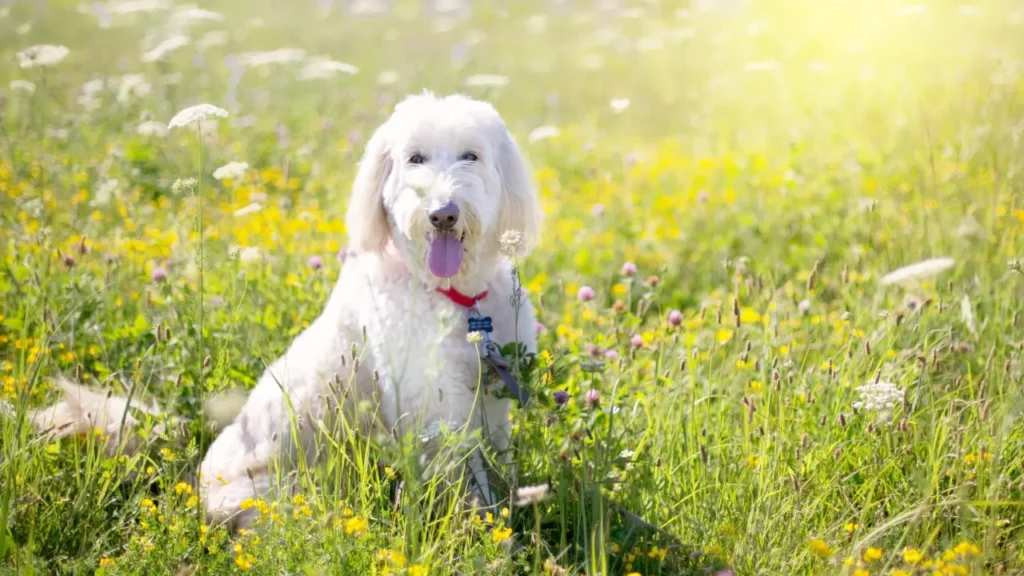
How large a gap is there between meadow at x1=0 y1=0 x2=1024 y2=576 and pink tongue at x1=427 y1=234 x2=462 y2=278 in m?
0.47

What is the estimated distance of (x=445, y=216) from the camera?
270 centimetres

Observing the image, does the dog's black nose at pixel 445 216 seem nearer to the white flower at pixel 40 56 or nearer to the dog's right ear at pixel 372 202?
the dog's right ear at pixel 372 202

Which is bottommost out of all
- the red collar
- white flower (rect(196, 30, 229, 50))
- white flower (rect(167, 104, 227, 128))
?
the red collar

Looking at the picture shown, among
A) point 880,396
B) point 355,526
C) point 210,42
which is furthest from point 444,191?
point 210,42

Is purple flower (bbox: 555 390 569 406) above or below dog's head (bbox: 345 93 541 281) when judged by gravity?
below

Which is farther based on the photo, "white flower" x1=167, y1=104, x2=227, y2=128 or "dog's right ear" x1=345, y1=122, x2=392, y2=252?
"dog's right ear" x1=345, y1=122, x2=392, y2=252

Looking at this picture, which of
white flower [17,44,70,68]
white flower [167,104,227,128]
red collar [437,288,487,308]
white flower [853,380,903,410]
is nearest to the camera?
white flower [167,104,227,128]

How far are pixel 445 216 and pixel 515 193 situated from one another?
19.6 inches

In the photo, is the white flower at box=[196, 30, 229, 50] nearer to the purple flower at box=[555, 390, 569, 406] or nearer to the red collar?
the red collar

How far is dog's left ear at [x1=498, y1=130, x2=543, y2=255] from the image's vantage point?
10.2 feet

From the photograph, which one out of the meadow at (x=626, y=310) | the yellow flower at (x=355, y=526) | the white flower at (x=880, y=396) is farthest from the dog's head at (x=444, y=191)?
the white flower at (x=880, y=396)

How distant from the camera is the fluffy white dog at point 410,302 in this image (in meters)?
2.77

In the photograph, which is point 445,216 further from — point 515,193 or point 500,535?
point 500,535

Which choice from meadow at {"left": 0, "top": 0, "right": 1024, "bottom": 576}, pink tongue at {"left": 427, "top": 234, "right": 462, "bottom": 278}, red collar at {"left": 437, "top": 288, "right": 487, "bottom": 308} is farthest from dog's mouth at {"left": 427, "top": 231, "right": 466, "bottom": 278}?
meadow at {"left": 0, "top": 0, "right": 1024, "bottom": 576}
